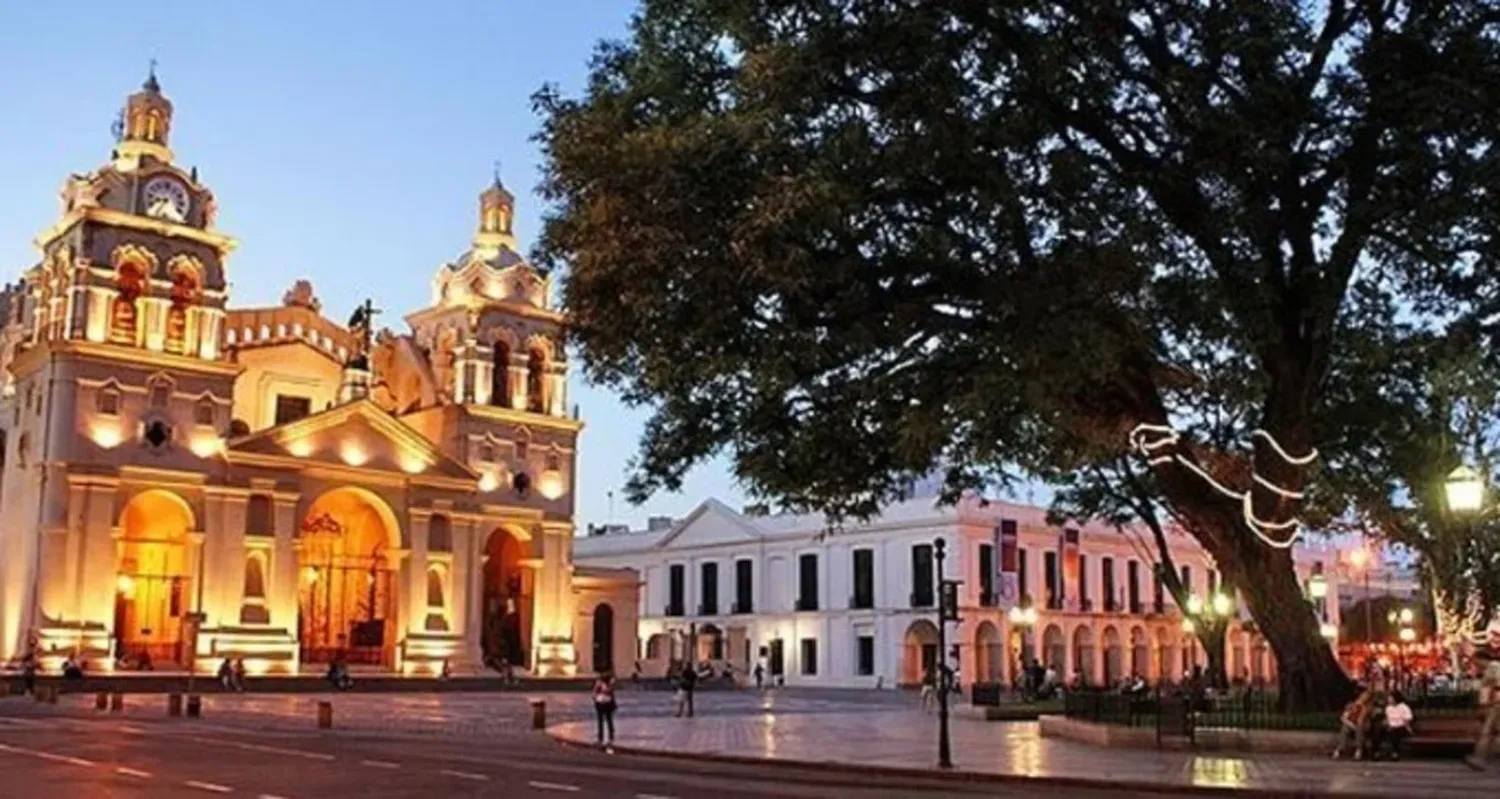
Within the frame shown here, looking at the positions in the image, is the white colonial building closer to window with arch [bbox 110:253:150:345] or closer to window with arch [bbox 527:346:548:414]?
window with arch [bbox 527:346:548:414]

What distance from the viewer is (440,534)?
202 ft

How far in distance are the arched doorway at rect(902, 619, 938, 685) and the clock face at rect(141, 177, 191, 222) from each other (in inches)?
1339

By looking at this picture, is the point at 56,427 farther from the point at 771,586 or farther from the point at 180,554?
the point at 771,586

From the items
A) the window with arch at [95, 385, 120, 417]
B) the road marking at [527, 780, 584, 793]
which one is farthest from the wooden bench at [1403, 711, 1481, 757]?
the window with arch at [95, 385, 120, 417]

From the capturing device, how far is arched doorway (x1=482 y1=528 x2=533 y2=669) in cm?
6469

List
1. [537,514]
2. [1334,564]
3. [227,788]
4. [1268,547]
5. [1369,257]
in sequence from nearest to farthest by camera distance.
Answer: [227,788]
[1268,547]
[1369,257]
[537,514]
[1334,564]

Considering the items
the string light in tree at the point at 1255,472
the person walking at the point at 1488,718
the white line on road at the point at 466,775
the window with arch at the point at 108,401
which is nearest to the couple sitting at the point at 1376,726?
the person walking at the point at 1488,718

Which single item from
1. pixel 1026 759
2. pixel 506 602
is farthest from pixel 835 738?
pixel 506 602

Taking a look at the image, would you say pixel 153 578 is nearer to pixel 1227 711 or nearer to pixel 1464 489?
pixel 1227 711

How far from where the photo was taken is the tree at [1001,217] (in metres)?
19.5

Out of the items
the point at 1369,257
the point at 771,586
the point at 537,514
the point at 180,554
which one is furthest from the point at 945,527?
the point at 1369,257

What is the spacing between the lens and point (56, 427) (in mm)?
51969

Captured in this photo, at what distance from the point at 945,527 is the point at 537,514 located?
1726cm

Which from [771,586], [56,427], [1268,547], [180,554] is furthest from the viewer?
[771,586]
